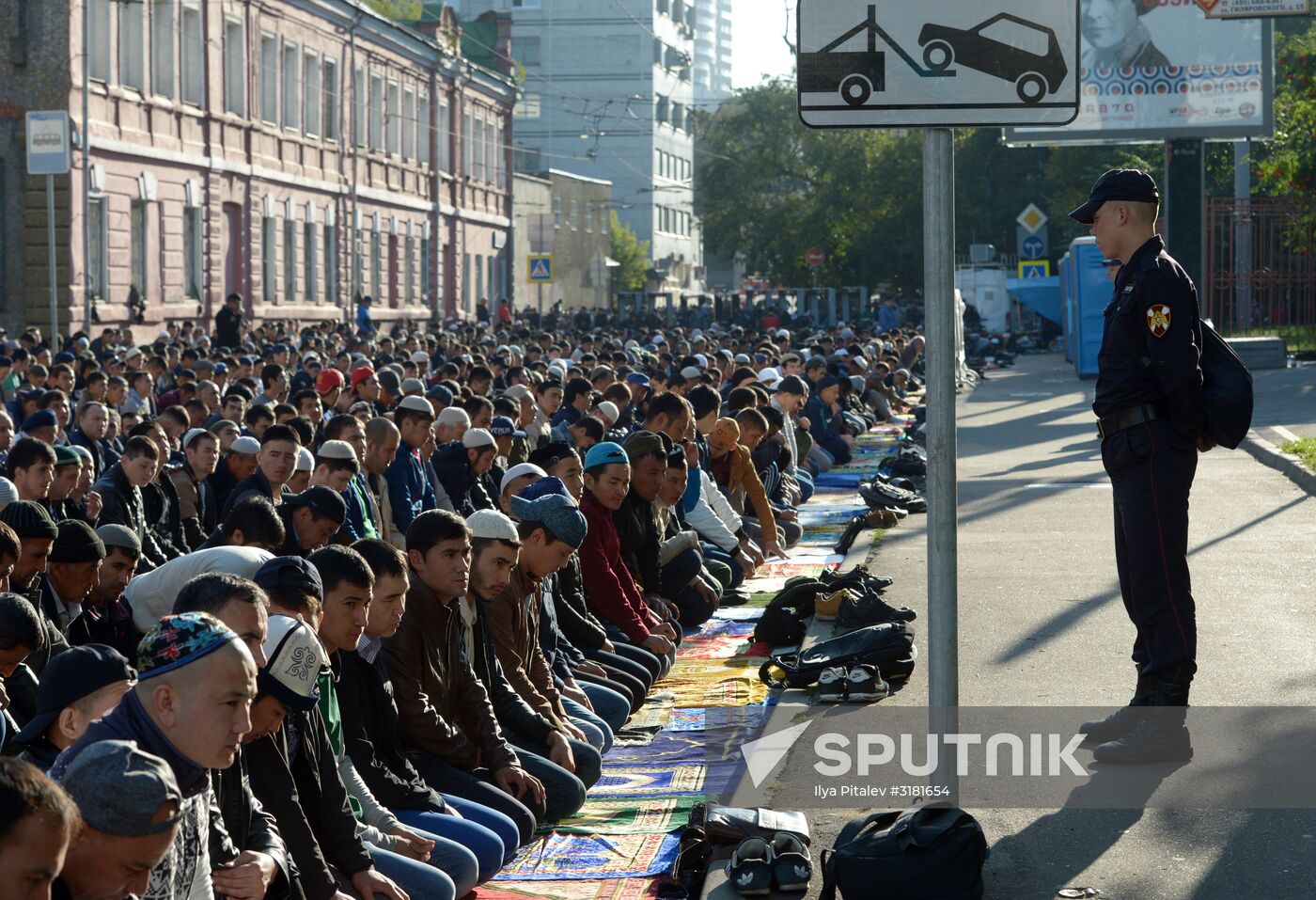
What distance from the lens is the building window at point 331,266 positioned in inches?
1903

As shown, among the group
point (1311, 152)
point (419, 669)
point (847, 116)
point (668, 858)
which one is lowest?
point (668, 858)

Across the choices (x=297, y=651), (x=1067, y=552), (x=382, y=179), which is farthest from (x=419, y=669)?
(x=382, y=179)

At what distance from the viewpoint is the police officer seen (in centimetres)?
709

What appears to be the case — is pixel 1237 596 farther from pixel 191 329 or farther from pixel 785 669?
pixel 191 329

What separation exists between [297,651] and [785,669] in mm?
4813

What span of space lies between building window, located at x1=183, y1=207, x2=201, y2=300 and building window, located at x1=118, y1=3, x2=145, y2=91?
340 cm

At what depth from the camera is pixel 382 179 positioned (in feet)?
176

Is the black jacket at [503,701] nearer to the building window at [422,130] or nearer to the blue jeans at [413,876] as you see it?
the blue jeans at [413,876]

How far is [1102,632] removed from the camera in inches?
402

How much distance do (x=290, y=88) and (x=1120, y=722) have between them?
132ft

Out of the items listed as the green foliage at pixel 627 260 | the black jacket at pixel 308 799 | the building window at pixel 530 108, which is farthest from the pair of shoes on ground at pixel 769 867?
the building window at pixel 530 108

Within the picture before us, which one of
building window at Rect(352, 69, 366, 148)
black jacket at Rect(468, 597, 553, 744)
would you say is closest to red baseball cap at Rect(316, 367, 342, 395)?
black jacket at Rect(468, 597, 553, 744)

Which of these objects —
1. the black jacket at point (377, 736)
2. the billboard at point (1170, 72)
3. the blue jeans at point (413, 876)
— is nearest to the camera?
the blue jeans at point (413, 876)

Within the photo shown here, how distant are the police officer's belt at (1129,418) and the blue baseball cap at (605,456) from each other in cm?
385
